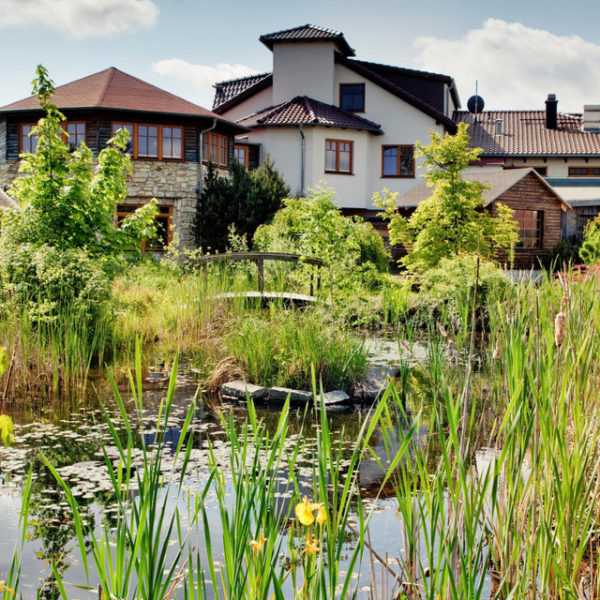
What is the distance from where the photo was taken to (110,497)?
461cm

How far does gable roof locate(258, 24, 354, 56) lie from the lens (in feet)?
85.6

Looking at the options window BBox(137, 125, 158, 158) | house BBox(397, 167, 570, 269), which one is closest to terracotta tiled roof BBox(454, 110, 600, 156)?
house BBox(397, 167, 570, 269)

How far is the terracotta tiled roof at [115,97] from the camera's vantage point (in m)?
21.6

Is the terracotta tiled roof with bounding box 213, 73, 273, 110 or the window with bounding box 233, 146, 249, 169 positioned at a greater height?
the terracotta tiled roof with bounding box 213, 73, 273, 110

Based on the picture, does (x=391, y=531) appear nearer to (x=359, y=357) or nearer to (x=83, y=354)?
(x=359, y=357)

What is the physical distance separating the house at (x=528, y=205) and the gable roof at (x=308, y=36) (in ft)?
25.1

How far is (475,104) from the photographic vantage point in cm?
3562

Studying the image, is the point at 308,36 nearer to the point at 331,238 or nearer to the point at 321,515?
the point at 331,238

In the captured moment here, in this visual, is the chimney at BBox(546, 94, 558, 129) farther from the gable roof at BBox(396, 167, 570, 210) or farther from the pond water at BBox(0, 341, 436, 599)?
the pond water at BBox(0, 341, 436, 599)

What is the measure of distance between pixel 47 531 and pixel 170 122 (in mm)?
19571

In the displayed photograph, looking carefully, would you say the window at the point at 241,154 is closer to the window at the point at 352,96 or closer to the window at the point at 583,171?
the window at the point at 352,96

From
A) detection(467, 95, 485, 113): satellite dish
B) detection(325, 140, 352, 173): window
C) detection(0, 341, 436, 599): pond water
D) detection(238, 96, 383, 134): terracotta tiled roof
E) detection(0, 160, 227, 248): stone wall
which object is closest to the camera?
detection(0, 341, 436, 599): pond water

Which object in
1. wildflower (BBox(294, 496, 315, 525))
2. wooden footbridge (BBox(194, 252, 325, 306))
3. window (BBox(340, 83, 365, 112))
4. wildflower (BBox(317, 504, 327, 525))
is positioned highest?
window (BBox(340, 83, 365, 112))

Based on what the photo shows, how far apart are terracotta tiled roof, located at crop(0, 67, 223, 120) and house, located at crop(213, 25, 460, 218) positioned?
3.27m
